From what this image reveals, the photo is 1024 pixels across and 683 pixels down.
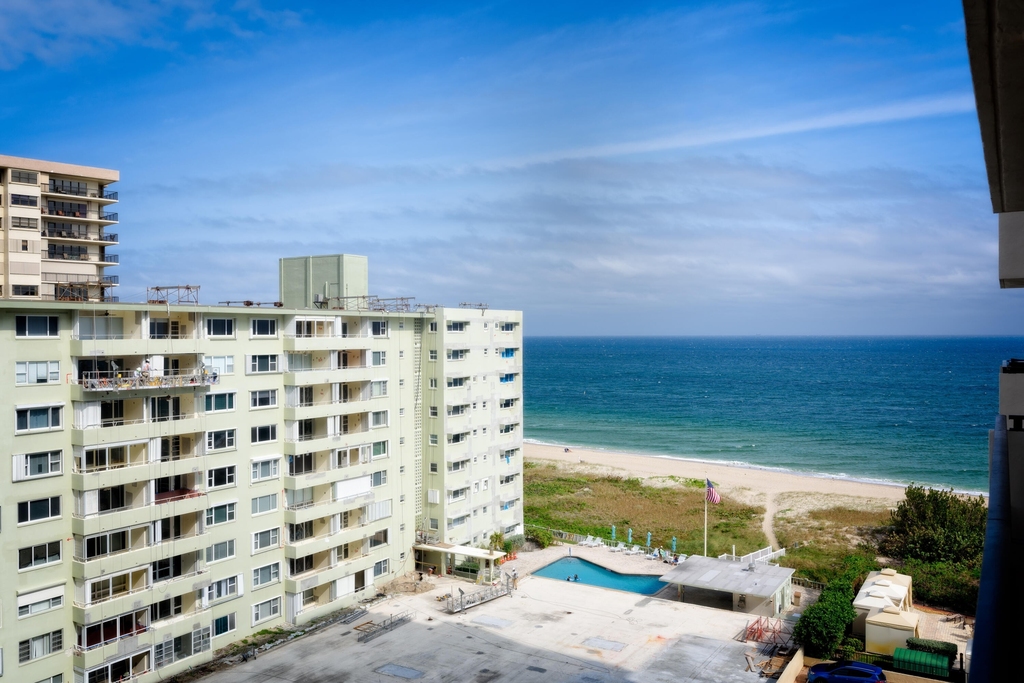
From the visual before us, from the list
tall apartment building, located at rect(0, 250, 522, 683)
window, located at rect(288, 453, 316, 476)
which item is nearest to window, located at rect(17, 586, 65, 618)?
tall apartment building, located at rect(0, 250, 522, 683)

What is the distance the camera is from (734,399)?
174875 millimetres

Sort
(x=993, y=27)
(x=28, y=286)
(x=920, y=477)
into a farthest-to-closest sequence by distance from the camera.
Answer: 1. (x=920, y=477)
2. (x=28, y=286)
3. (x=993, y=27)

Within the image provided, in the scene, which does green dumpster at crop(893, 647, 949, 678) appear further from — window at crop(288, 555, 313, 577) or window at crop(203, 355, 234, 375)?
window at crop(203, 355, 234, 375)

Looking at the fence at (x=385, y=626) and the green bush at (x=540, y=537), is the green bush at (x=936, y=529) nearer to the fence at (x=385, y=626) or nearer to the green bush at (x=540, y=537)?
the green bush at (x=540, y=537)

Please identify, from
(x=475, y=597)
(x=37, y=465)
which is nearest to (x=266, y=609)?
(x=475, y=597)

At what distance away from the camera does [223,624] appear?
37406 millimetres

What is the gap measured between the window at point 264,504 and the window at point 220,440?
131 inches

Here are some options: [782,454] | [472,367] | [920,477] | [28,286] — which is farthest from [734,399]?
[28,286]

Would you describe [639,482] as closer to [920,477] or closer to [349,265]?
[920,477]

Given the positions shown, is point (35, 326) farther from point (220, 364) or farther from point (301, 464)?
point (301, 464)

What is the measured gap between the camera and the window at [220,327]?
37188mm

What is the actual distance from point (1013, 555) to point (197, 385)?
108 feet

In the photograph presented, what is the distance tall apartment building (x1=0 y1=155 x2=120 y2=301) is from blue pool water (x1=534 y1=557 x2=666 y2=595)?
3538cm

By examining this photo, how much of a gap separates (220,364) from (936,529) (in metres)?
46.3
